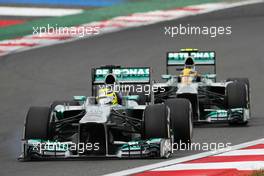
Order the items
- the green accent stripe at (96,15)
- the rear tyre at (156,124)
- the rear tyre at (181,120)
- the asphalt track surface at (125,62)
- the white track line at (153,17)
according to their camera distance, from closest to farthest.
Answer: the rear tyre at (156,124), the rear tyre at (181,120), the asphalt track surface at (125,62), the green accent stripe at (96,15), the white track line at (153,17)

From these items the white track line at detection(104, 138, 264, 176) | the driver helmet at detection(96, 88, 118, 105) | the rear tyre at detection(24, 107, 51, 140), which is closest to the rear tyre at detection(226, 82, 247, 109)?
the white track line at detection(104, 138, 264, 176)

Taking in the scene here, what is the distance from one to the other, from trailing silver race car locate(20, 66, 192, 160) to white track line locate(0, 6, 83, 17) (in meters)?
14.3

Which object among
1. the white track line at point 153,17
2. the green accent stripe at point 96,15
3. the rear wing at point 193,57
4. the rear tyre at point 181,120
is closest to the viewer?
the rear tyre at point 181,120

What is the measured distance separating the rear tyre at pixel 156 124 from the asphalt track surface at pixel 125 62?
6.30 ft

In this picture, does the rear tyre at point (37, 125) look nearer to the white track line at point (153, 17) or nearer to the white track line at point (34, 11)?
the white track line at point (34, 11)

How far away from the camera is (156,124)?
51.8ft

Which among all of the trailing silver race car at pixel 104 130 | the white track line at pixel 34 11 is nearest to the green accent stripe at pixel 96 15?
the white track line at pixel 34 11

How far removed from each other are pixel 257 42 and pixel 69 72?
621 centimetres

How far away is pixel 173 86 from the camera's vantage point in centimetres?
2066

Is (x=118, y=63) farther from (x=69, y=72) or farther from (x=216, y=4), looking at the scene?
(x=216, y=4)

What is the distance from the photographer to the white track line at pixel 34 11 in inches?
1210

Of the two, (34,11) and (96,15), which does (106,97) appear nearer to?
(34,11)

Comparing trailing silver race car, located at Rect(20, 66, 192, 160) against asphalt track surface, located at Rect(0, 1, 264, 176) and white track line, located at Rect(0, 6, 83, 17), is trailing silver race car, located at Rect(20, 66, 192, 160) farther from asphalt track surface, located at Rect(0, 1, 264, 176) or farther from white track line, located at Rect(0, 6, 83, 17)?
white track line, located at Rect(0, 6, 83, 17)

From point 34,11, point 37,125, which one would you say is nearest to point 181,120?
point 37,125
